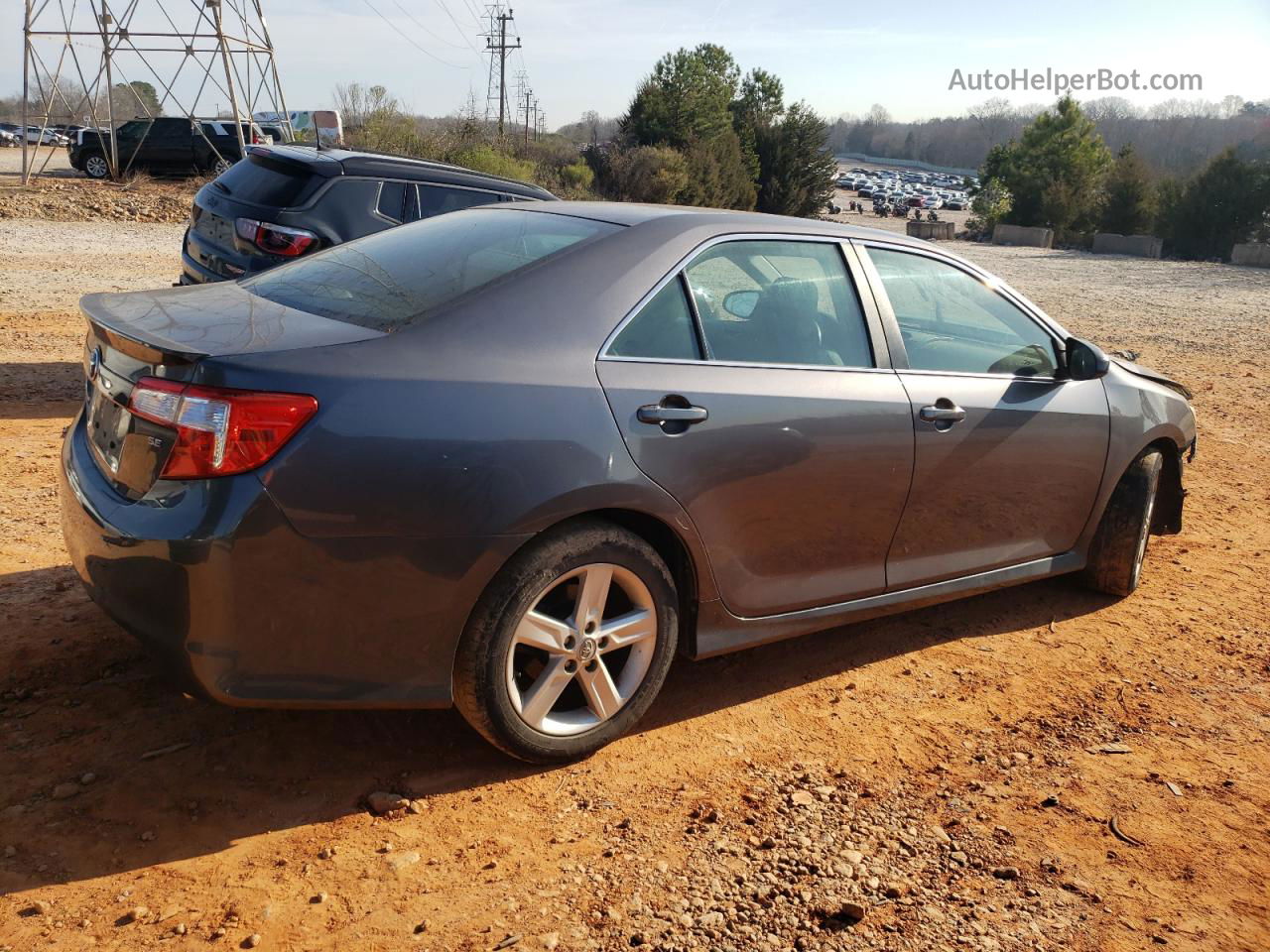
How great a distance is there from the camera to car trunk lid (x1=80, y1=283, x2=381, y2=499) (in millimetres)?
2744

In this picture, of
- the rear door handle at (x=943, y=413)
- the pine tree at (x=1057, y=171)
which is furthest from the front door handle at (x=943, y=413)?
the pine tree at (x=1057, y=171)

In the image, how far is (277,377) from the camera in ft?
8.73

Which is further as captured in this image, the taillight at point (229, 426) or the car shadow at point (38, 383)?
the car shadow at point (38, 383)

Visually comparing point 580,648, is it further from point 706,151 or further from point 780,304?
point 706,151

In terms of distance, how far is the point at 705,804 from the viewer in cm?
316

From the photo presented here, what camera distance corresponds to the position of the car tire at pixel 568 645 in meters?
2.95

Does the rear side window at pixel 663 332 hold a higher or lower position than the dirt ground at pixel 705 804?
higher

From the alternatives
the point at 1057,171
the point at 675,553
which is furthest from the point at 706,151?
the point at 675,553

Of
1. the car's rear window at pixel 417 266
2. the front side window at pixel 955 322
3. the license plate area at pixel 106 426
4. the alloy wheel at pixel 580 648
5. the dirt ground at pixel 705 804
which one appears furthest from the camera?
the front side window at pixel 955 322

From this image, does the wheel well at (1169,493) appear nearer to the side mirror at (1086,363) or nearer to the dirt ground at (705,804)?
the dirt ground at (705,804)

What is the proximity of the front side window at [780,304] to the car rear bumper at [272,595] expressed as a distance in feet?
3.64

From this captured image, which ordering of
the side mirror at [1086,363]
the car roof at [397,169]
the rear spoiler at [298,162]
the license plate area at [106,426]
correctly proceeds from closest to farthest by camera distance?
the license plate area at [106,426] < the side mirror at [1086,363] < the rear spoiler at [298,162] < the car roof at [397,169]

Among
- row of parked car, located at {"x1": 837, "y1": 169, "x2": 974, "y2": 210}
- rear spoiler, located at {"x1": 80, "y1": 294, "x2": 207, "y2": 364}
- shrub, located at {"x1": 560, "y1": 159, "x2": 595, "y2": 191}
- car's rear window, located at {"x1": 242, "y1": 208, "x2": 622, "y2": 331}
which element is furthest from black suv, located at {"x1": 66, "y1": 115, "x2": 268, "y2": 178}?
row of parked car, located at {"x1": 837, "y1": 169, "x2": 974, "y2": 210}

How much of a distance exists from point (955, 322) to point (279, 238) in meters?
4.56
